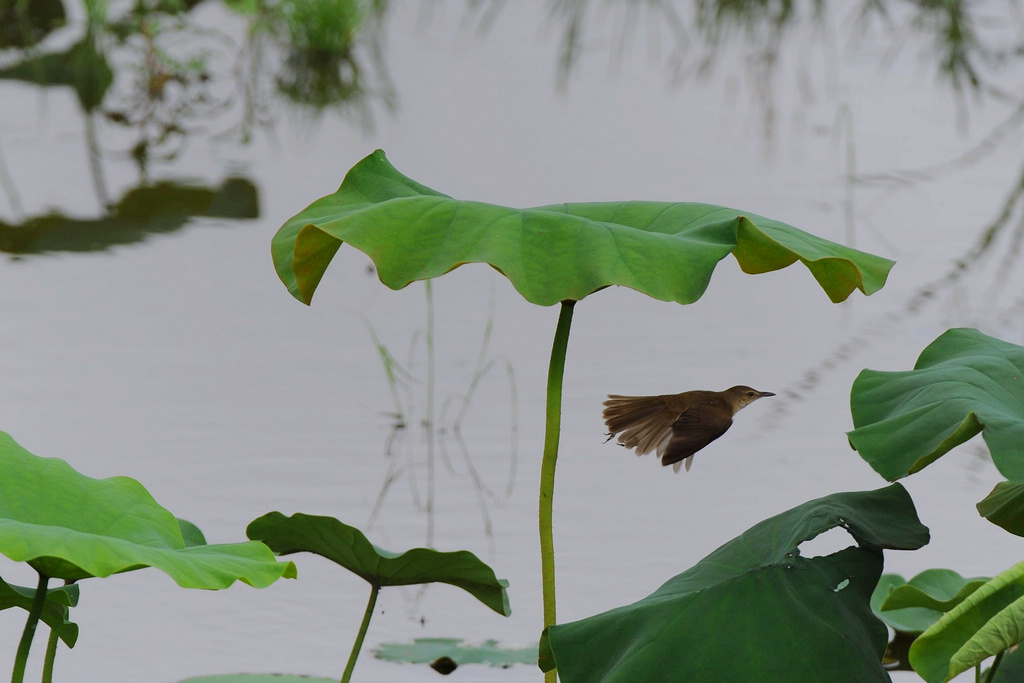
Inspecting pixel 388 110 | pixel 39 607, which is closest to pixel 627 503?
pixel 39 607

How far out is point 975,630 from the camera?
832 millimetres

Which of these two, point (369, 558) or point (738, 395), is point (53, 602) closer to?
point (369, 558)

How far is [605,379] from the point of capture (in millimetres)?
2137

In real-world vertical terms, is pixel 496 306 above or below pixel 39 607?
above

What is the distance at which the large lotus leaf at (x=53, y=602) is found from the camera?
873 millimetres

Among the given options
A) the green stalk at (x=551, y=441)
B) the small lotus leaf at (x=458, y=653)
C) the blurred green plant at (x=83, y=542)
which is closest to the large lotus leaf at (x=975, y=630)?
the green stalk at (x=551, y=441)

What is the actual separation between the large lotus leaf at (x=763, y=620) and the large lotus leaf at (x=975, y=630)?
0.05 metres

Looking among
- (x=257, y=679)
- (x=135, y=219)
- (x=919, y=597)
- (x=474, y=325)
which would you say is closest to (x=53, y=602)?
(x=257, y=679)

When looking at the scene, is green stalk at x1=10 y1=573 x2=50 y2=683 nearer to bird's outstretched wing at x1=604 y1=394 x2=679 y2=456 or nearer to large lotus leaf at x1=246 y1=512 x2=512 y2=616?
large lotus leaf at x1=246 y1=512 x2=512 y2=616

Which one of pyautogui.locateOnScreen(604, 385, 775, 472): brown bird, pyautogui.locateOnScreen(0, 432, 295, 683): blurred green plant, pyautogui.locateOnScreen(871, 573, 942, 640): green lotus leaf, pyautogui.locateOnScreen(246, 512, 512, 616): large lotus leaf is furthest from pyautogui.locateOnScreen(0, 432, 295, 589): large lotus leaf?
pyautogui.locateOnScreen(871, 573, 942, 640): green lotus leaf

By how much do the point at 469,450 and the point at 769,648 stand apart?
42.9 inches

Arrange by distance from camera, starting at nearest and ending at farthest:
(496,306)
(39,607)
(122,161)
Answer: (39,607), (496,306), (122,161)

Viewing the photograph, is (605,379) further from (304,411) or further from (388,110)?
(388,110)

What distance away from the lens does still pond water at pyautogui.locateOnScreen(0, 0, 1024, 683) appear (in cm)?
152
